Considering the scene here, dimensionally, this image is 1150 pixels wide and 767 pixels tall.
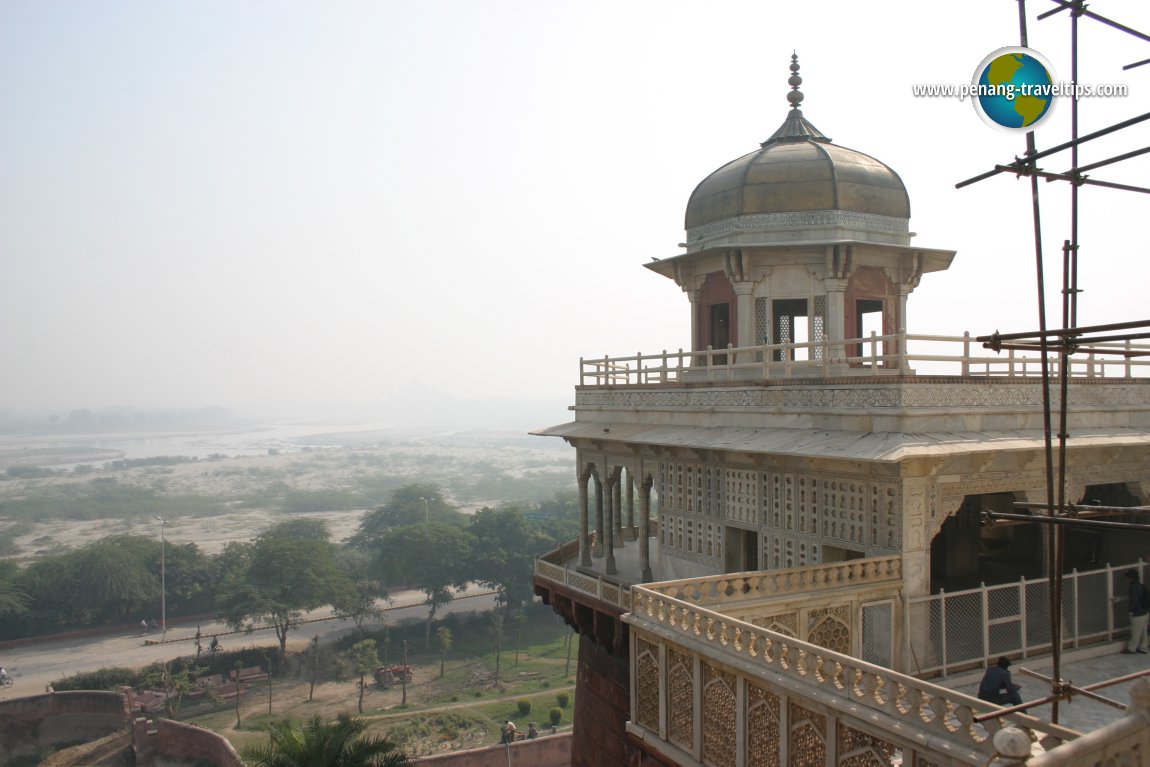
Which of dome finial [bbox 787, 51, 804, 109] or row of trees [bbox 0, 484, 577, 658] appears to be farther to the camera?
row of trees [bbox 0, 484, 577, 658]

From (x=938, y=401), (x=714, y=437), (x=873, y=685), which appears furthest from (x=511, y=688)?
(x=873, y=685)

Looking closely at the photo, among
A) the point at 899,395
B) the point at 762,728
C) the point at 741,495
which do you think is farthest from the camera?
the point at 741,495

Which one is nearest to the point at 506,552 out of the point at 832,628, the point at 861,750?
the point at 832,628

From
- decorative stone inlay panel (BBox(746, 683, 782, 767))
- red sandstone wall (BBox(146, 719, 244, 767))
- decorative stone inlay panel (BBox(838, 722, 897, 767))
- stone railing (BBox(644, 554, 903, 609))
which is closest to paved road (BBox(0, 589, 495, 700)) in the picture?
red sandstone wall (BBox(146, 719, 244, 767))

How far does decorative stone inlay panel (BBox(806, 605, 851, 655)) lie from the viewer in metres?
9.98

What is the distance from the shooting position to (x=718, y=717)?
8.79 m

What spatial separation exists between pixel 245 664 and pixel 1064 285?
44039 millimetres

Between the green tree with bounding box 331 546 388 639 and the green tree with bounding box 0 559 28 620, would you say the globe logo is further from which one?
the green tree with bounding box 0 559 28 620

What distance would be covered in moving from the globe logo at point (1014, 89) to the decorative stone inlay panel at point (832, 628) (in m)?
5.47

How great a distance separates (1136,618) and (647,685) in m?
6.61

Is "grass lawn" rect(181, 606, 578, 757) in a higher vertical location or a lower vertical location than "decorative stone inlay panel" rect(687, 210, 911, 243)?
lower

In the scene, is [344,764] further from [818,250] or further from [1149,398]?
[1149,398]

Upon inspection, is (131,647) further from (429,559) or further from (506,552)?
(506,552)

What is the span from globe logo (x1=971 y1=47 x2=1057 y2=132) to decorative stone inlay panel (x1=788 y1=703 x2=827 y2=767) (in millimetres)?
5719
